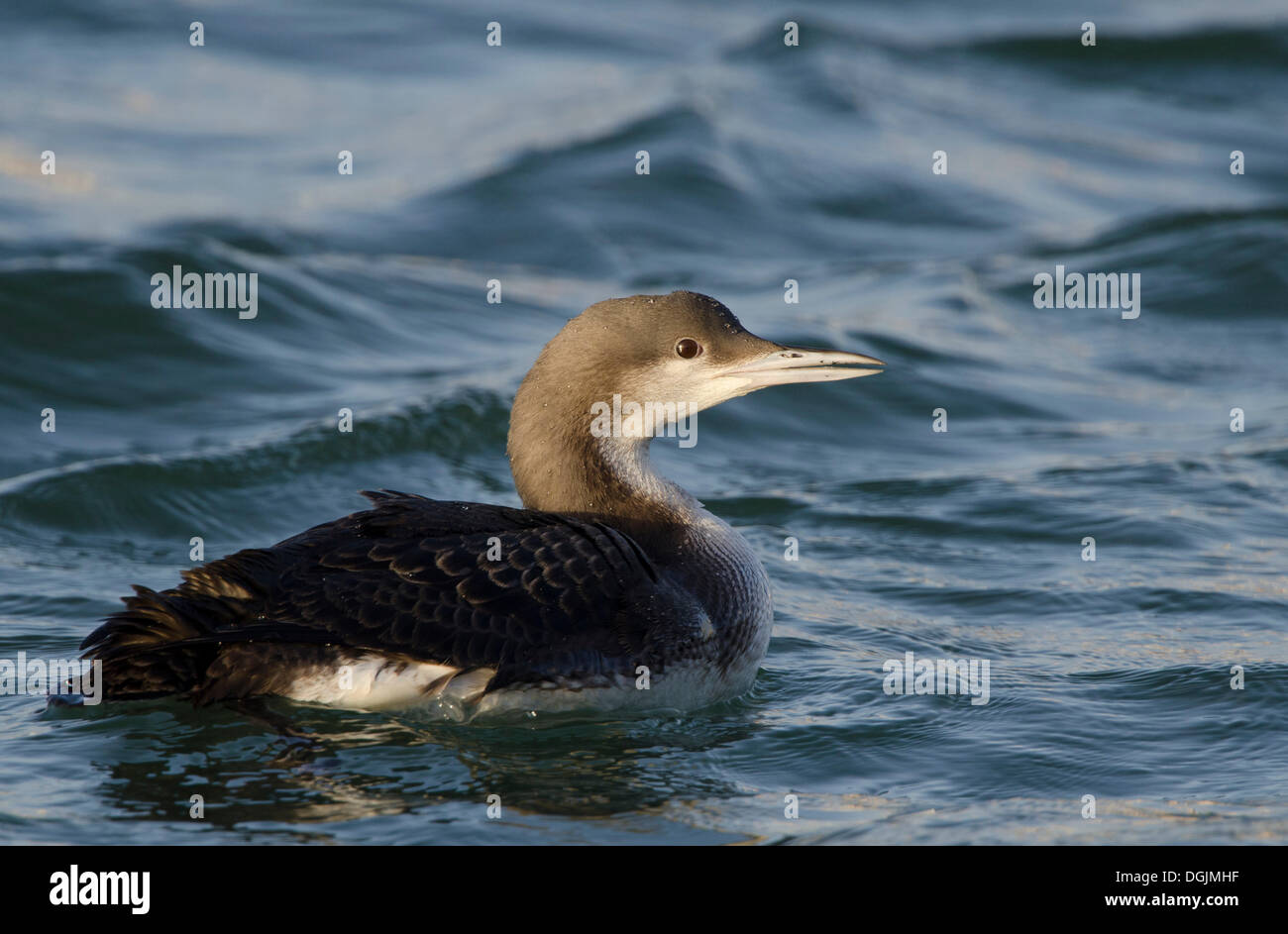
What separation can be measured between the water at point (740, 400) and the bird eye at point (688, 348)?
1326mm

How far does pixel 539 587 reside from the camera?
5531 millimetres

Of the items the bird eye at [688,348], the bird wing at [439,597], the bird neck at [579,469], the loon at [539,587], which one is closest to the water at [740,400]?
the loon at [539,587]

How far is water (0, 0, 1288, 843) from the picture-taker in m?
5.54

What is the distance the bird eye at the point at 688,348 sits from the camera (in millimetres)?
6137

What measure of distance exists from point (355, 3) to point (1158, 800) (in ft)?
51.7

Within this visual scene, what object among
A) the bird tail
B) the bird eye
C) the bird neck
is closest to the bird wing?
the bird tail

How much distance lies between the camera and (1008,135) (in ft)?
55.4

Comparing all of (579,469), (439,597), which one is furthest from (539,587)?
(579,469)

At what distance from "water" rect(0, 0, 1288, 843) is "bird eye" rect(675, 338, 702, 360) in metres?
1.33

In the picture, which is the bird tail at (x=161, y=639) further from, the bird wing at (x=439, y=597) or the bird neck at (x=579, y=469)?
the bird neck at (x=579, y=469)

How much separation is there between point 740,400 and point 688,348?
4683 mm

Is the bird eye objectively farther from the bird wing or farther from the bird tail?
the bird tail

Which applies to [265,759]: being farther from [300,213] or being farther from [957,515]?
[300,213]

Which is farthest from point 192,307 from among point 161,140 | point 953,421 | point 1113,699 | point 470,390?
point 1113,699
